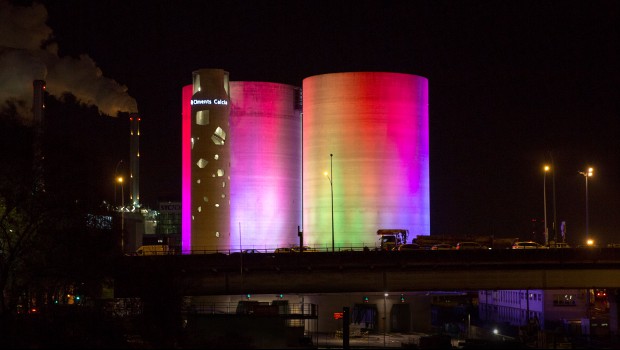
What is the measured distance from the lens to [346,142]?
130m

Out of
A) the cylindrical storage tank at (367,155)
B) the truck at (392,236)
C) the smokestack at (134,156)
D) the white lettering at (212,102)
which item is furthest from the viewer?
the smokestack at (134,156)

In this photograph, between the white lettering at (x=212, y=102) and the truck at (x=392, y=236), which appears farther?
the white lettering at (x=212, y=102)

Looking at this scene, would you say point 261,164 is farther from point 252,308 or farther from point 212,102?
point 252,308

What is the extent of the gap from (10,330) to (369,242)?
72.9m

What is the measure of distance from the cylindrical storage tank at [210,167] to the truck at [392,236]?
65.4 ft

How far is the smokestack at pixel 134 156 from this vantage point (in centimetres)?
19162

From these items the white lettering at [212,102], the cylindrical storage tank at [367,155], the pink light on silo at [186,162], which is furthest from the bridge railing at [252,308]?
the pink light on silo at [186,162]

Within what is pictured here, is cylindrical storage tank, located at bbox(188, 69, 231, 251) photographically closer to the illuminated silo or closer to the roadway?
the illuminated silo

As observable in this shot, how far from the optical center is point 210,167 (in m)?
130

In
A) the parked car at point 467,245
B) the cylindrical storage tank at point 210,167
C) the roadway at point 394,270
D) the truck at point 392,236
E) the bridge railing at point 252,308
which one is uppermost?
the cylindrical storage tank at point 210,167

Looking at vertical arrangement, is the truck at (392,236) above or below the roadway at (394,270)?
above

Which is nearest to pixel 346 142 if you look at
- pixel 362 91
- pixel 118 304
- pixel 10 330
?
pixel 362 91

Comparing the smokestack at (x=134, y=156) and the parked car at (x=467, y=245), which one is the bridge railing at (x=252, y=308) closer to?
the parked car at (x=467, y=245)

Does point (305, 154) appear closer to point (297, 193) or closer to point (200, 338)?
point (297, 193)
